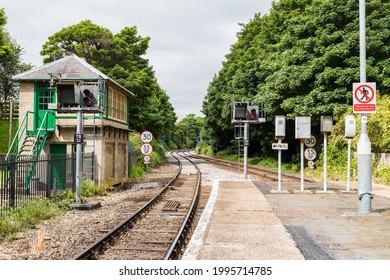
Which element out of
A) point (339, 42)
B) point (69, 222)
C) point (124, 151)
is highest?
point (339, 42)

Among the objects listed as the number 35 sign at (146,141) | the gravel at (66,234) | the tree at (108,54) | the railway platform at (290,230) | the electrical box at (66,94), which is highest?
the tree at (108,54)

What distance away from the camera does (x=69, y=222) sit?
1063cm

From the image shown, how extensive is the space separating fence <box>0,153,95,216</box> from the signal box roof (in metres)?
3.55

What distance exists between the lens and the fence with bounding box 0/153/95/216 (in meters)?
10.7

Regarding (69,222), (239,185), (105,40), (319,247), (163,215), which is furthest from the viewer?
(105,40)

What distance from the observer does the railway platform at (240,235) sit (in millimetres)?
6559

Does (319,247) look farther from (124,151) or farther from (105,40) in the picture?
(105,40)

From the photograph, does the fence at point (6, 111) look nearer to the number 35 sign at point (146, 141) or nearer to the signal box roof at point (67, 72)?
the signal box roof at point (67, 72)

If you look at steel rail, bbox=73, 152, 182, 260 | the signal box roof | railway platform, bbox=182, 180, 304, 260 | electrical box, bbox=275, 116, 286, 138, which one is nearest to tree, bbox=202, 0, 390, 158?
electrical box, bbox=275, 116, 286, 138

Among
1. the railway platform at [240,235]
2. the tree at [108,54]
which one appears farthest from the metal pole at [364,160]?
the tree at [108,54]

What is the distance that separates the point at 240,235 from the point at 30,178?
8449 mm

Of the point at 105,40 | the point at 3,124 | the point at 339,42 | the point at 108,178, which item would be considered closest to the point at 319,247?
the point at 108,178

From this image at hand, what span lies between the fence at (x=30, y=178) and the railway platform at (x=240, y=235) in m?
5.02

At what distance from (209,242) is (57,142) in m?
12.8
